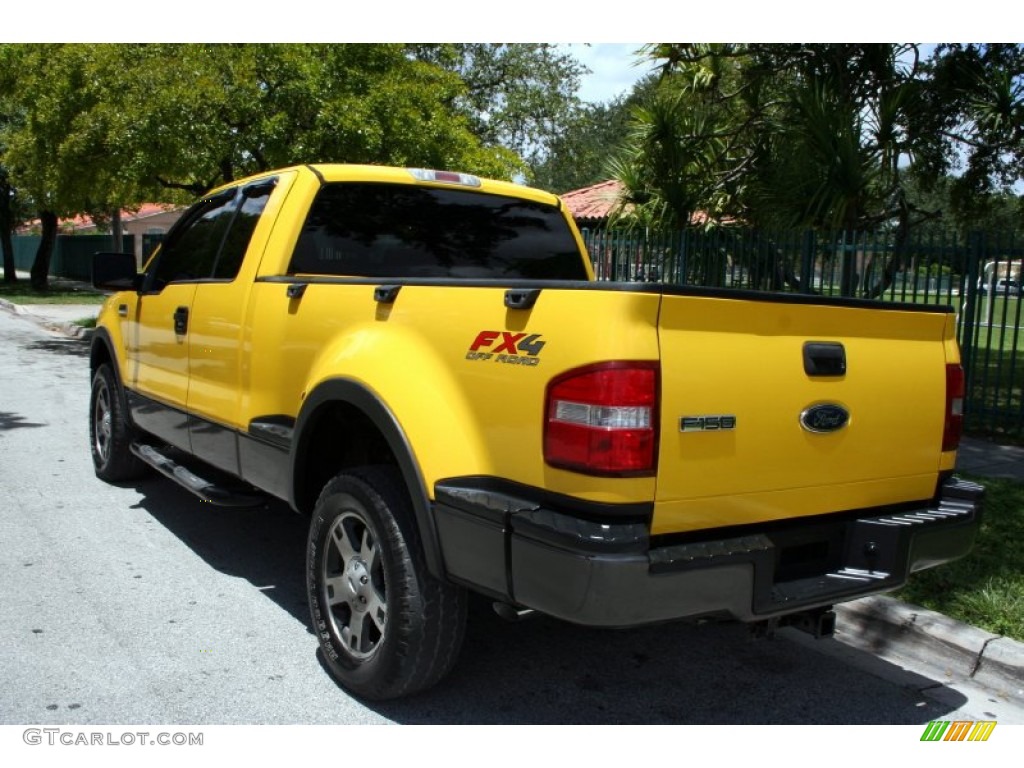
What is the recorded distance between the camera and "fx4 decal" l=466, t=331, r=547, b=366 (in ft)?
9.12

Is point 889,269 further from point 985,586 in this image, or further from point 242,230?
Answer: point 242,230

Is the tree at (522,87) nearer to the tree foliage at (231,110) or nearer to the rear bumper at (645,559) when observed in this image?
the tree foliage at (231,110)

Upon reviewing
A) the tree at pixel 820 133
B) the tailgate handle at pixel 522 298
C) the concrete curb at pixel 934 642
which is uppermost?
the tree at pixel 820 133

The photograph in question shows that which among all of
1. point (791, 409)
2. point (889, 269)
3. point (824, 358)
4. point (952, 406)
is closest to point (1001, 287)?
point (889, 269)

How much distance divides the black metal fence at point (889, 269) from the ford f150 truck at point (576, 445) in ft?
17.8

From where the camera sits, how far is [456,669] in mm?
3830

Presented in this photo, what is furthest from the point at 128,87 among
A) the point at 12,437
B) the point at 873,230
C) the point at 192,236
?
the point at 873,230

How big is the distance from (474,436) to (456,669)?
1328mm

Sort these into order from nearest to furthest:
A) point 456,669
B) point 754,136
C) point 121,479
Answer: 1. point 456,669
2. point 121,479
3. point 754,136

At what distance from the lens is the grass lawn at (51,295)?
25328 mm

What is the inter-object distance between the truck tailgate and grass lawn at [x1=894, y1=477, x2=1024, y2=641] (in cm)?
114

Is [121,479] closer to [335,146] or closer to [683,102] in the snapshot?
[335,146]

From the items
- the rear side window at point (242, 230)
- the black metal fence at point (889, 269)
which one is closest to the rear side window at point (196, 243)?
the rear side window at point (242, 230)
